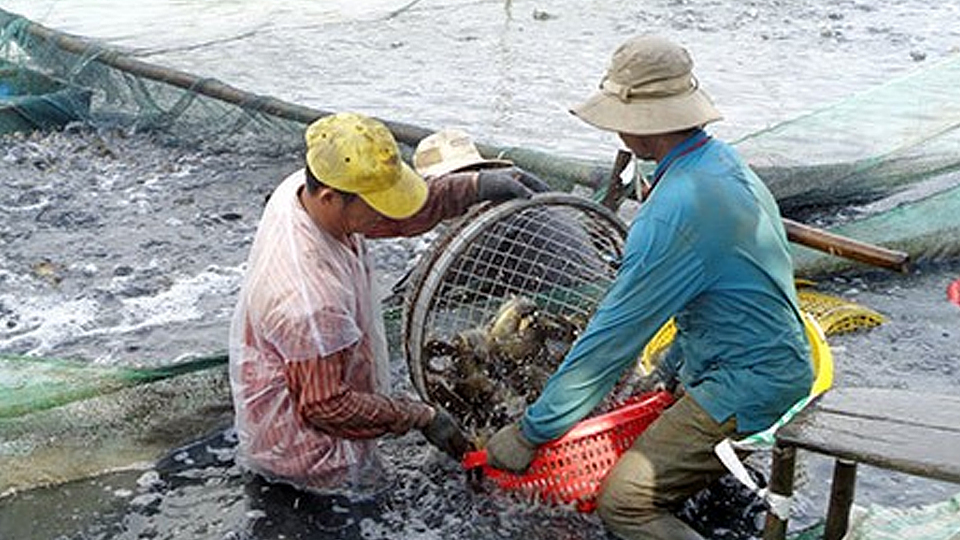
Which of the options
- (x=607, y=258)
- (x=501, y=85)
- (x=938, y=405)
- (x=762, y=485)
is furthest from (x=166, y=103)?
(x=938, y=405)

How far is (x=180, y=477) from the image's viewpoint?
15.8 feet

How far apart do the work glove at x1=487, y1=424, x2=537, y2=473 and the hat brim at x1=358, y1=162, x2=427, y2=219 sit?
850 mm

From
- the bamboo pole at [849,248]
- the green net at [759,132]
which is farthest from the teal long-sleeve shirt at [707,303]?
the green net at [759,132]

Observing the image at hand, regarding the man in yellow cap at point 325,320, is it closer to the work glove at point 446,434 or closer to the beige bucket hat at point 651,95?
the work glove at point 446,434

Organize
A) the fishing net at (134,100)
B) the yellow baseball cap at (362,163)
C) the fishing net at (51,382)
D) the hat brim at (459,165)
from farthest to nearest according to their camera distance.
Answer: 1. the fishing net at (134,100)
2. the hat brim at (459,165)
3. the fishing net at (51,382)
4. the yellow baseball cap at (362,163)

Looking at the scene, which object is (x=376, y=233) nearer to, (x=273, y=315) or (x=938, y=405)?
(x=273, y=315)

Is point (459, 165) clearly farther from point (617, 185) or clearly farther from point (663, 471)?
point (663, 471)

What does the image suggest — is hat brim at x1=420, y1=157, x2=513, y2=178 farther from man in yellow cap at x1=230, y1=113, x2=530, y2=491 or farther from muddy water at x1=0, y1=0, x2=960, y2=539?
muddy water at x1=0, y1=0, x2=960, y2=539

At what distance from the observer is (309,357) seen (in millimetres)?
3887

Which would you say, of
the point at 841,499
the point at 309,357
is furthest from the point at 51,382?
the point at 841,499

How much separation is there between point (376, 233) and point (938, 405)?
211cm

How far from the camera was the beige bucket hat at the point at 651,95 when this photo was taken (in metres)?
3.72

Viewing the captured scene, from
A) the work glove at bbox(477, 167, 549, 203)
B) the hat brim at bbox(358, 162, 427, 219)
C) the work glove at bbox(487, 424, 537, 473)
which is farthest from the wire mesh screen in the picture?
the work glove at bbox(487, 424, 537, 473)

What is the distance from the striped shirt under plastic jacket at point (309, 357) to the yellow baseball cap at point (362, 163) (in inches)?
10.4
